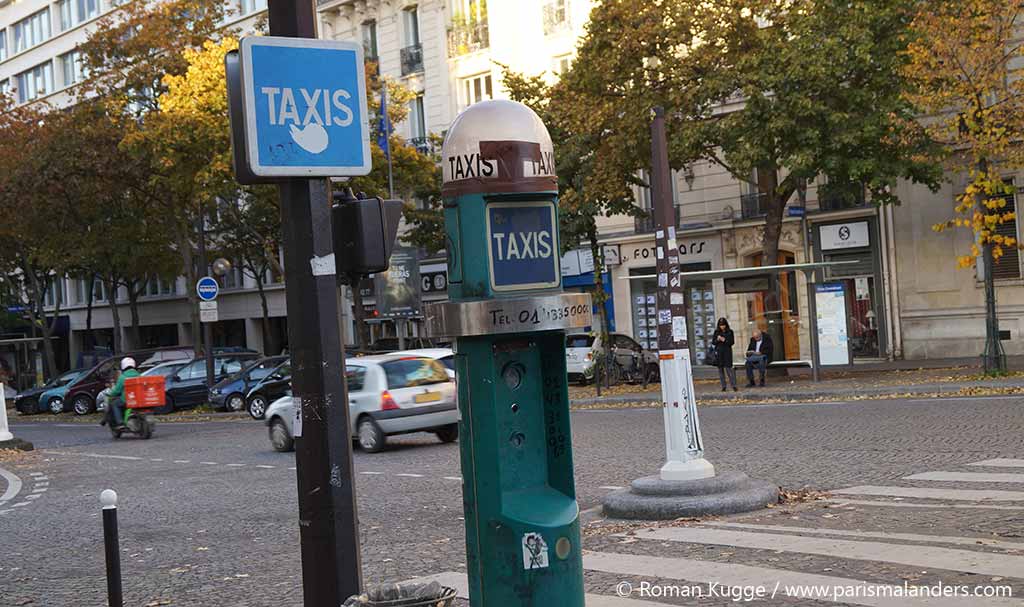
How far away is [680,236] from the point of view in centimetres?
4050

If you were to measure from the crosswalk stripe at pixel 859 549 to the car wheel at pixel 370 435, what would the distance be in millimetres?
10140

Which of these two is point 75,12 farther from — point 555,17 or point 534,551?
point 534,551

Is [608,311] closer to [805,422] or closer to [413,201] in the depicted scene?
[413,201]

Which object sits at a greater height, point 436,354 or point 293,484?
point 436,354

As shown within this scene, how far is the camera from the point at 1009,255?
3303cm

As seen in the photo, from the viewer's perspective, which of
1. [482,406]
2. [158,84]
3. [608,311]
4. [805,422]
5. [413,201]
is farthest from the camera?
[413,201]

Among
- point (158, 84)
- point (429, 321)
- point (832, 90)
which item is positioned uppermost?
point (158, 84)

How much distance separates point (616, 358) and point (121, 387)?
13.1 meters

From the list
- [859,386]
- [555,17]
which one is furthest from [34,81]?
[859,386]

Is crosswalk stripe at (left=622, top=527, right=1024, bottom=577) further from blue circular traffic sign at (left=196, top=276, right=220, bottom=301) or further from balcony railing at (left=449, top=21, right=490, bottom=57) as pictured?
balcony railing at (left=449, top=21, right=490, bottom=57)

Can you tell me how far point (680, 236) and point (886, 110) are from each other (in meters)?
13.2

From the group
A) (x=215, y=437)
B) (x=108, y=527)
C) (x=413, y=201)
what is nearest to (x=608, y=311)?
(x=413, y=201)

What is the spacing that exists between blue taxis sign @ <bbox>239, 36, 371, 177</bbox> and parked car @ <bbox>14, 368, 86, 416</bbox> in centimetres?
3990

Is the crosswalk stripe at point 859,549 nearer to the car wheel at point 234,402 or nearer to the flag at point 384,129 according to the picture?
the car wheel at point 234,402
